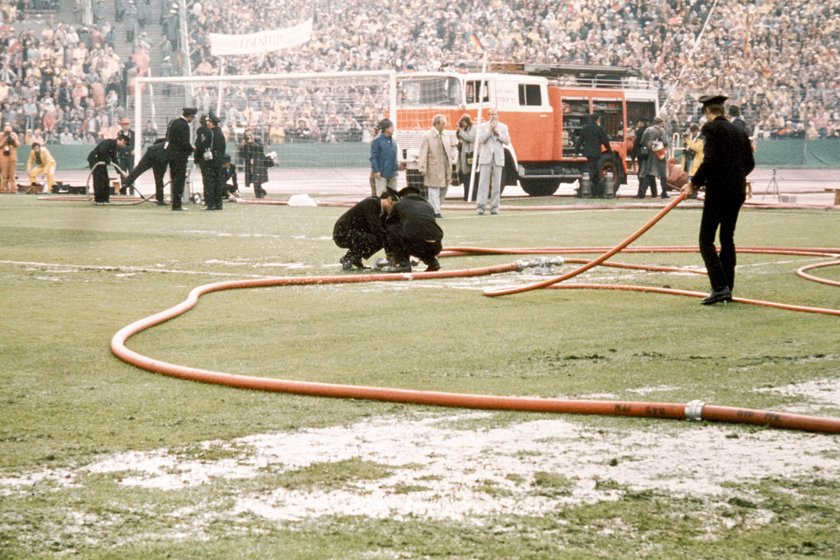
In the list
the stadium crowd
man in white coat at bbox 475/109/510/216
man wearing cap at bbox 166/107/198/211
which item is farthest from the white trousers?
the stadium crowd

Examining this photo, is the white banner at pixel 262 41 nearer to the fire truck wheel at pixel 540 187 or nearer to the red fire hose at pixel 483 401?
the fire truck wheel at pixel 540 187

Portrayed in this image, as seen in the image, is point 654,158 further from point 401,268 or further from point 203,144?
point 401,268

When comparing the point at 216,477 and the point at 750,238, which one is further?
the point at 750,238

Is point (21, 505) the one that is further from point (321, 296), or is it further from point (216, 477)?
point (321, 296)

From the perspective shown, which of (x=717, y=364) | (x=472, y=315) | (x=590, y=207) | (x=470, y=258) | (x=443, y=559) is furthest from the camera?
(x=590, y=207)

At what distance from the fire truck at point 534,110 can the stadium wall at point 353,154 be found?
7153mm

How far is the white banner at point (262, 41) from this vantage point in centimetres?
3872

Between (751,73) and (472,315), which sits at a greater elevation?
(751,73)

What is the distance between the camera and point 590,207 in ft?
88.8

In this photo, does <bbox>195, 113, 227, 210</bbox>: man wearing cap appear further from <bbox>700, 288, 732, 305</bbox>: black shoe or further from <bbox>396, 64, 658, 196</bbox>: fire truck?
<bbox>700, 288, 732, 305</bbox>: black shoe

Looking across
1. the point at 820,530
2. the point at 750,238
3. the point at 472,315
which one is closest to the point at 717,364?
the point at 472,315

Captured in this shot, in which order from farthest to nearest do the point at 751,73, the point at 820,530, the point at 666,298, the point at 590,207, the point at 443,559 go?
the point at 751,73, the point at 590,207, the point at 666,298, the point at 820,530, the point at 443,559

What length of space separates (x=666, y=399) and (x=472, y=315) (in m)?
3.65

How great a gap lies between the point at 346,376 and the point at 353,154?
32380 mm
